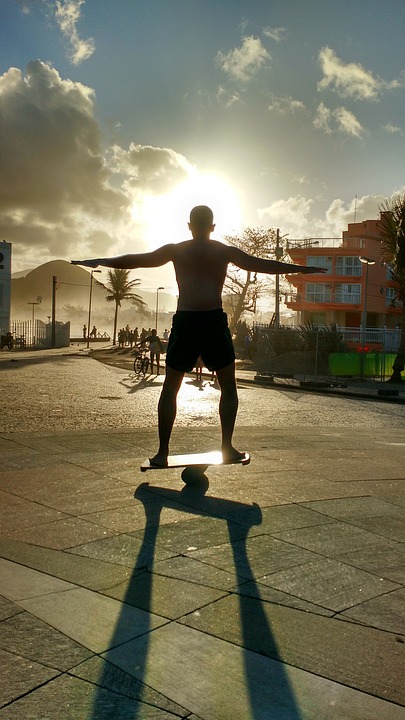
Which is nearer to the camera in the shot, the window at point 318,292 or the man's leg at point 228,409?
the man's leg at point 228,409

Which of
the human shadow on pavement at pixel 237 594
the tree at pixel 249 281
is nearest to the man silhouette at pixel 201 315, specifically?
the human shadow on pavement at pixel 237 594

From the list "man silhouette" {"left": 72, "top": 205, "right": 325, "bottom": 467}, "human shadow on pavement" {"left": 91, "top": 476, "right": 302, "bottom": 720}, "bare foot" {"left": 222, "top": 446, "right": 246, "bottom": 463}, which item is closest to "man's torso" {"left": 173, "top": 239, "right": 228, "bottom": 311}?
"man silhouette" {"left": 72, "top": 205, "right": 325, "bottom": 467}

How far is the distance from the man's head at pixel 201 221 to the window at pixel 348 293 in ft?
222

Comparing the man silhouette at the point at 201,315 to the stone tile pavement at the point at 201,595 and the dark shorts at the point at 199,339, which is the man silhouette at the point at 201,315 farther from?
the stone tile pavement at the point at 201,595

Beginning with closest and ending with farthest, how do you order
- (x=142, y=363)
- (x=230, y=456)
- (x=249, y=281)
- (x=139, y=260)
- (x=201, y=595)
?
(x=201, y=595), (x=230, y=456), (x=139, y=260), (x=142, y=363), (x=249, y=281)

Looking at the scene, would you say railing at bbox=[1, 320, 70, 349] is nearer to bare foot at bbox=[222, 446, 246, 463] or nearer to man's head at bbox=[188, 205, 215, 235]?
man's head at bbox=[188, 205, 215, 235]

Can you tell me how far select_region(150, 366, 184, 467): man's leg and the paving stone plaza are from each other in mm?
201

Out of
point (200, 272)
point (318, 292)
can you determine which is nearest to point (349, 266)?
point (318, 292)

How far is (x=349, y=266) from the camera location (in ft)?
238

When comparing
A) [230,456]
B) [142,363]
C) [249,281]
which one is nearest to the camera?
[230,456]

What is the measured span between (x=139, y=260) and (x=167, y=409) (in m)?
1.01

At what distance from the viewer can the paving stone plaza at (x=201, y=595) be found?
87.7 inches

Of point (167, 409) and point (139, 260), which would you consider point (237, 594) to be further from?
point (139, 260)

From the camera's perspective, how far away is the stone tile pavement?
223 cm
